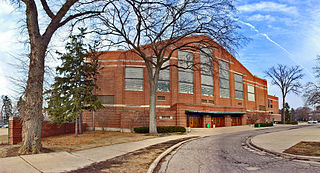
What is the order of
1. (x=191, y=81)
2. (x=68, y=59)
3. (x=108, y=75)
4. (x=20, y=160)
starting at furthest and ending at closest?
1. (x=191, y=81)
2. (x=108, y=75)
3. (x=68, y=59)
4. (x=20, y=160)

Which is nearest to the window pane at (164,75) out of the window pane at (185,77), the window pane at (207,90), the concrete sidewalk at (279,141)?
the window pane at (185,77)

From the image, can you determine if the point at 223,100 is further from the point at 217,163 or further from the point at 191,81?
the point at 217,163

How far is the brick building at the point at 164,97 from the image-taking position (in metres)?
32.5

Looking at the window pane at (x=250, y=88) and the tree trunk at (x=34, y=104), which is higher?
the window pane at (x=250, y=88)

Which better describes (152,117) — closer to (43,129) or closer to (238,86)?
(43,129)

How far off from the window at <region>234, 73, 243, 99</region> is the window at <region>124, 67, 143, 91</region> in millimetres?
25987

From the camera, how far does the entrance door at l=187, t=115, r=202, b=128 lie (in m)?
39.4

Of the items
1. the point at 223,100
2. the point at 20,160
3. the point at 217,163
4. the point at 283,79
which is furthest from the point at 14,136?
the point at 283,79

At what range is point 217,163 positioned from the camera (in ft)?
26.2

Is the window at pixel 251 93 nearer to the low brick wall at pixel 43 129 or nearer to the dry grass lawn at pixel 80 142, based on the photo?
the dry grass lawn at pixel 80 142

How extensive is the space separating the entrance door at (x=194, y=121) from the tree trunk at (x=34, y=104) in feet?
102

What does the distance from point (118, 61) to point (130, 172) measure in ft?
112

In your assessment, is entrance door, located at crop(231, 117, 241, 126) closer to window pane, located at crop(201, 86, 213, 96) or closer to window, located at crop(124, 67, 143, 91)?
window pane, located at crop(201, 86, 213, 96)

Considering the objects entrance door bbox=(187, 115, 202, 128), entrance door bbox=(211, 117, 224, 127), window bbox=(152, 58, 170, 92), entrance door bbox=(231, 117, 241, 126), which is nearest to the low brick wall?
window bbox=(152, 58, 170, 92)
